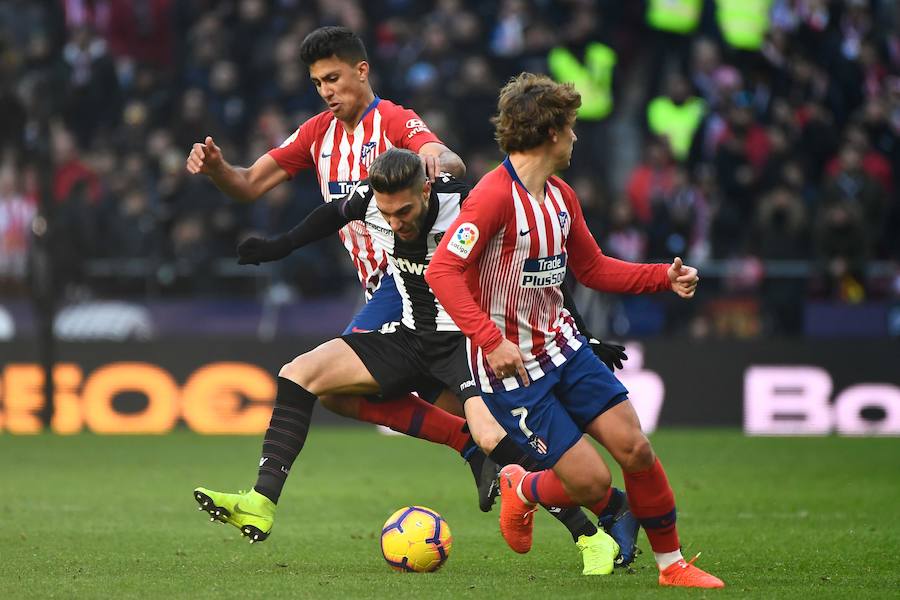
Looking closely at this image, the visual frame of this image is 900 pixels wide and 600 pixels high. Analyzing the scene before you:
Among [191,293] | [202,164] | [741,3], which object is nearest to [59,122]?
[191,293]

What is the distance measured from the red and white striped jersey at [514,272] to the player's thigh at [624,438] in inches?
12.2

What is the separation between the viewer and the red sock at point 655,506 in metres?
6.28

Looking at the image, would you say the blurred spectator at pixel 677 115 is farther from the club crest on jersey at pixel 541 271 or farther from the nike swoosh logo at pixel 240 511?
the nike swoosh logo at pixel 240 511

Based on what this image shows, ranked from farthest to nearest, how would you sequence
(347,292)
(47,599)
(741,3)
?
(741,3)
(347,292)
(47,599)

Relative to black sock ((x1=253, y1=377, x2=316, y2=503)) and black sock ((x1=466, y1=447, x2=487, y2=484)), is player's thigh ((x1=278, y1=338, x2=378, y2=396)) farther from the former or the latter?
black sock ((x1=466, y1=447, x2=487, y2=484))

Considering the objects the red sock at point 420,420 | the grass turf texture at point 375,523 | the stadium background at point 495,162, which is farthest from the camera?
the stadium background at point 495,162

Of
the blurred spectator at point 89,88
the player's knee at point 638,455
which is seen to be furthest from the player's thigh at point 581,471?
the blurred spectator at point 89,88

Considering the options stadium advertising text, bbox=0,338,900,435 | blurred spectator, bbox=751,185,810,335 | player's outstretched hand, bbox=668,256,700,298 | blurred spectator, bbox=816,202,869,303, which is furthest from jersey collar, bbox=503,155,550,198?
blurred spectator, bbox=816,202,869,303

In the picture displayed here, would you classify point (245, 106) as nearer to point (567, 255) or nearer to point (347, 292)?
point (347, 292)

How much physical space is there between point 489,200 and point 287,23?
12.4m

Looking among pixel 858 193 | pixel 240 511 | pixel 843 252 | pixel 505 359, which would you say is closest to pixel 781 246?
pixel 843 252

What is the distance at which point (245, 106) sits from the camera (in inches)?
709

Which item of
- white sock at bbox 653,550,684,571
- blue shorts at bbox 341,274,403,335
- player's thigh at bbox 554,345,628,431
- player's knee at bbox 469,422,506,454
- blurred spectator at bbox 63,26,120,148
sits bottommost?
white sock at bbox 653,550,684,571

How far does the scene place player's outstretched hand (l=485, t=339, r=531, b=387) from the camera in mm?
6004
